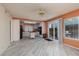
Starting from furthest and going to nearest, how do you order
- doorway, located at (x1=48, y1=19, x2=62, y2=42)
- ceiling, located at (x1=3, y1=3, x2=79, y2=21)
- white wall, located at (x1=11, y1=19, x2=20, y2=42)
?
white wall, located at (x1=11, y1=19, x2=20, y2=42), doorway, located at (x1=48, y1=19, x2=62, y2=42), ceiling, located at (x1=3, y1=3, x2=79, y2=21)

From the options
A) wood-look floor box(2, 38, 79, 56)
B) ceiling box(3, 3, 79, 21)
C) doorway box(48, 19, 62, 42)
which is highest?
ceiling box(3, 3, 79, 21)

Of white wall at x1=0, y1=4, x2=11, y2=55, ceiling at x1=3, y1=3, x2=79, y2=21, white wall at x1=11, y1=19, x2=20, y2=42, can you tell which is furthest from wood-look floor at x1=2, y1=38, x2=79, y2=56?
white wall at x1=11, y1=19, x2=20, y2=42

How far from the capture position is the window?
23.7 feet

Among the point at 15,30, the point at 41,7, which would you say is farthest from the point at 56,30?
the point at 41,7

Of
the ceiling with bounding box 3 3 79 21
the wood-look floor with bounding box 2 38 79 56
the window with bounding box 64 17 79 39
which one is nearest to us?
the wood-look floor with bounding box 2 38 79 56

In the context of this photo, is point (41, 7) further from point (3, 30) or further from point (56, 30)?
point (56, 30)

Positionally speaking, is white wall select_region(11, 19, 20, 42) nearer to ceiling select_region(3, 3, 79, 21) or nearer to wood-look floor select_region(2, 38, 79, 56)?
ceiling select_region(3, 3, 79, 21)

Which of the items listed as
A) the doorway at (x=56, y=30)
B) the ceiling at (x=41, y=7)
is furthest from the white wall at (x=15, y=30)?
the doorway at (x=56, y=30)

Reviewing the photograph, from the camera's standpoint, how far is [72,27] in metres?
7.86

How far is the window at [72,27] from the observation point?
7.22m

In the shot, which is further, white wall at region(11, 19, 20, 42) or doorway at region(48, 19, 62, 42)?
white wall at region(11, 19, 20, 42)

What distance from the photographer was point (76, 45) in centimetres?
704

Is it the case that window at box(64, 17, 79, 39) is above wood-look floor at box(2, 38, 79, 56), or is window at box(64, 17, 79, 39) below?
above

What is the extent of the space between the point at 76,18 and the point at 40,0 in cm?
451
